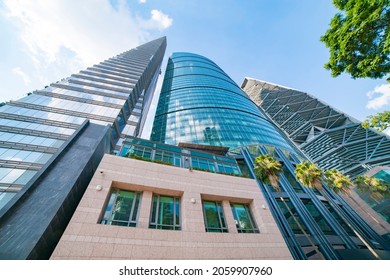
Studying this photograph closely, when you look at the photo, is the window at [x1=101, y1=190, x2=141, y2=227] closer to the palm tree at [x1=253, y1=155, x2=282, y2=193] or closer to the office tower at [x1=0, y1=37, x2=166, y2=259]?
the office tower at [x1=0, y1=37, x2=166, y2=259]

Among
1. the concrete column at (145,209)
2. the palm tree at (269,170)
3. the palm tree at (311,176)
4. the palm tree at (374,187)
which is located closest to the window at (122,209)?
the concrete column at (145,209)

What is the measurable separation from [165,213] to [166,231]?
1.61m

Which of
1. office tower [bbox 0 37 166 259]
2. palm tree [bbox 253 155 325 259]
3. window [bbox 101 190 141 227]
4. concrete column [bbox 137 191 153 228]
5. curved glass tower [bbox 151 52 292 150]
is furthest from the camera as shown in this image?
curved glass tower [bbox 151 52 292 150]

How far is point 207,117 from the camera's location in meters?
49.5

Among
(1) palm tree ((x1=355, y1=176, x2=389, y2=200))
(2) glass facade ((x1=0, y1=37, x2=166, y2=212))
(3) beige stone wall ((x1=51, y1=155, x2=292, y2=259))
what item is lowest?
(3) beige stone wall ((x1=51, y1=155, x2=292, y2=259))

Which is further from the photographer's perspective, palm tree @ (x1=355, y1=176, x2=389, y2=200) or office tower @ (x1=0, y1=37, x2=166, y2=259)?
palm tree @ (x1=355, y1=176, x2=389, y2=200)

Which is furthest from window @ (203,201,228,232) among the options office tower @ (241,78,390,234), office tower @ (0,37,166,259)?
office tower @ (241,78,390,234)

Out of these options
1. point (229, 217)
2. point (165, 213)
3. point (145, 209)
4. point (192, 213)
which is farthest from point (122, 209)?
point (229, 217)

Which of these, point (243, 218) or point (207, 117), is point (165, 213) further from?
point (207, 117)

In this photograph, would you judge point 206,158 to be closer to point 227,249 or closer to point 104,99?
point 227,249

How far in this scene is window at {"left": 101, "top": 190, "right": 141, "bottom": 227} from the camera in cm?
999

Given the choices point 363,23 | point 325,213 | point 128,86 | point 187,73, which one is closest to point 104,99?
point 128,86

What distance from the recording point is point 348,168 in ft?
158

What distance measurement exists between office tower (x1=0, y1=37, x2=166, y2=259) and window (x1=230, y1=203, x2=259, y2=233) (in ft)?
39.2
